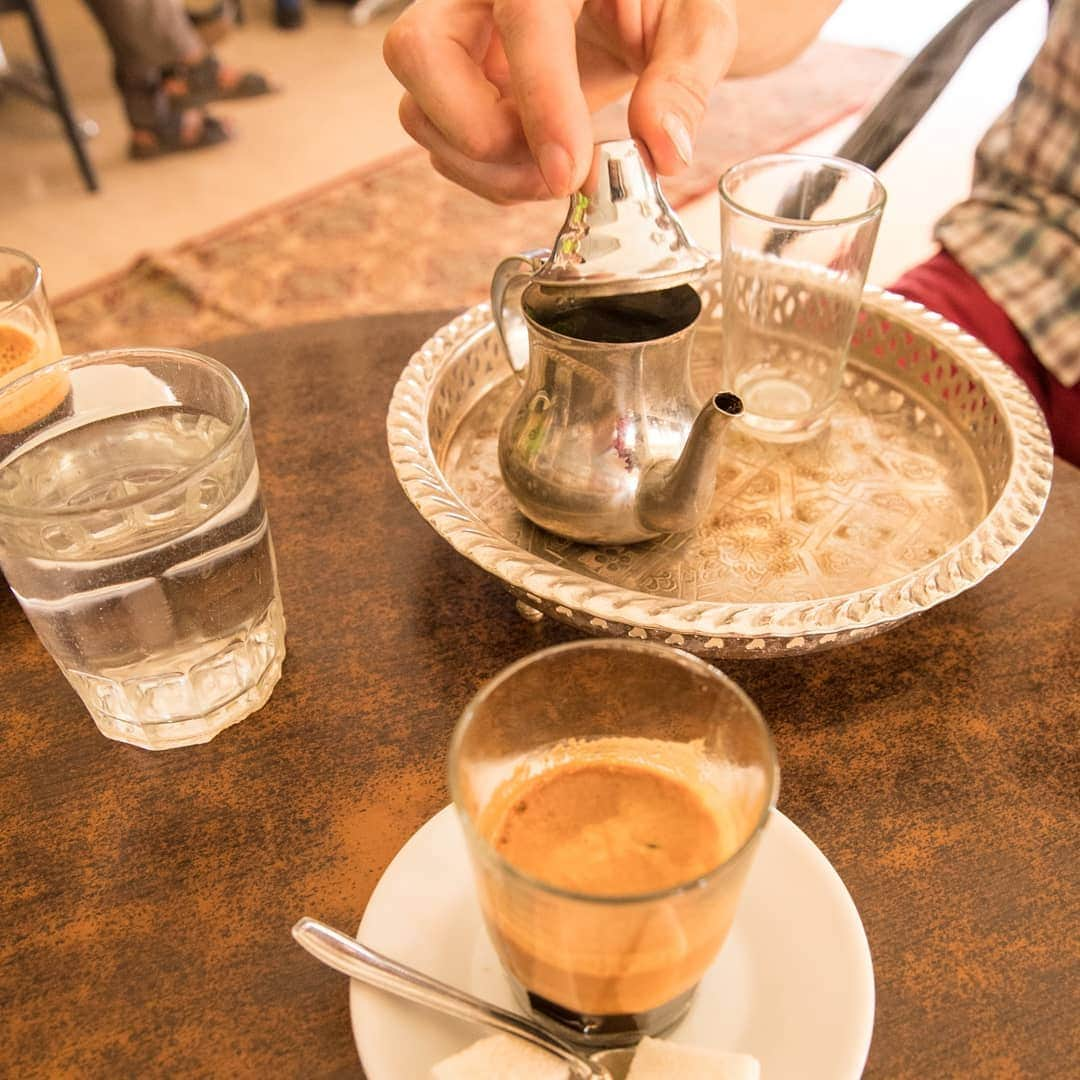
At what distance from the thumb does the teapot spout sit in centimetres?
15

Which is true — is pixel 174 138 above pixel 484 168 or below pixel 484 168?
below

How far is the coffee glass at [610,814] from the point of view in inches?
13.4

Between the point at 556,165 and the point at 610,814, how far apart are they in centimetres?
33

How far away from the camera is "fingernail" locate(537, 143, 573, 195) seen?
543 mm

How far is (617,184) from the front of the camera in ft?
1.82

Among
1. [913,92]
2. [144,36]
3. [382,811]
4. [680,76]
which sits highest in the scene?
[680,76]

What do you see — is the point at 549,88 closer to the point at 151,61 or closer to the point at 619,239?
the point at 619,239

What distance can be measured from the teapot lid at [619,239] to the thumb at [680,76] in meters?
0.02

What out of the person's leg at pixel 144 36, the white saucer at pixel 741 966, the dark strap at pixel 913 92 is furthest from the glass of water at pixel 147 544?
the person's leg at pixel 144 36

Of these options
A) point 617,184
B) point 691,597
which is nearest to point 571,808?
point 691,597

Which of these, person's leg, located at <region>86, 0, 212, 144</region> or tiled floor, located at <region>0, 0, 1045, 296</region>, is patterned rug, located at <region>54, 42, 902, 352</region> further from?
person's leg, located at <region>86, 0, 212, 144</region>

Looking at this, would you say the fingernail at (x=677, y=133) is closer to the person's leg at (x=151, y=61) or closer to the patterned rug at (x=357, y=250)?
the patterned rug at (x=357, y=250)

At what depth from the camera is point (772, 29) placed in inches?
35.8

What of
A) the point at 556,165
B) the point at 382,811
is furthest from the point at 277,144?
the point at 382,811
